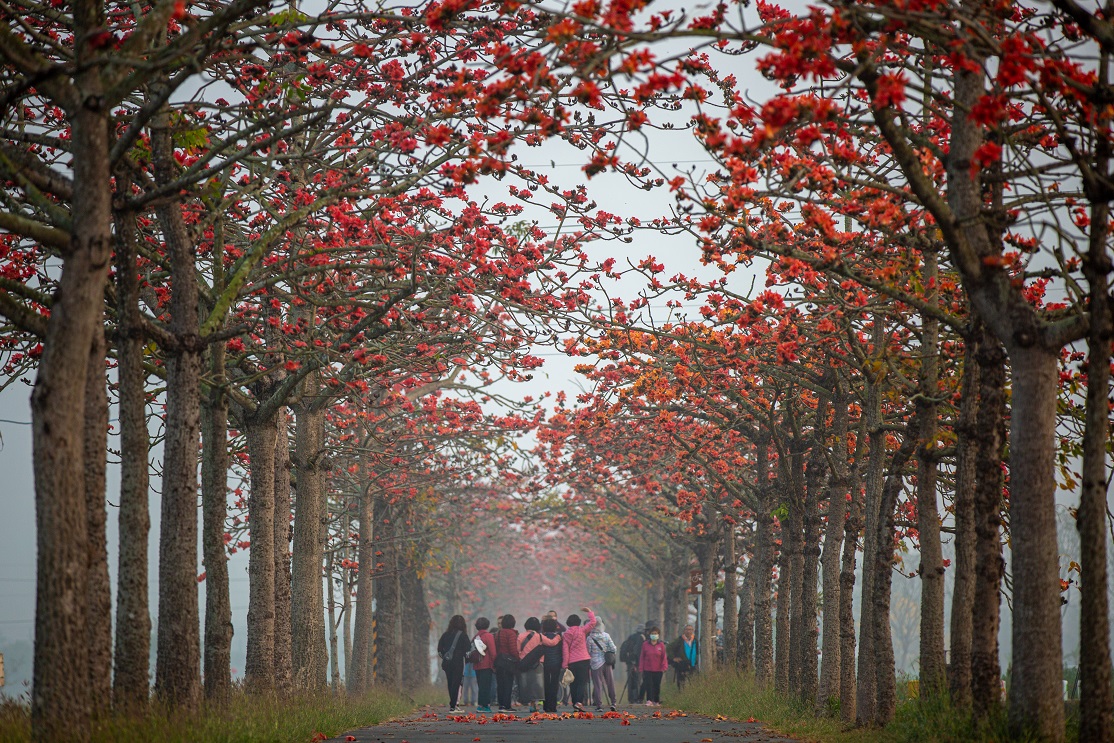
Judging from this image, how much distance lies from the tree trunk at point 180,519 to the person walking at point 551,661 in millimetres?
11018

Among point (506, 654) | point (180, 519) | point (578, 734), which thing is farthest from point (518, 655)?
point (180, 519)

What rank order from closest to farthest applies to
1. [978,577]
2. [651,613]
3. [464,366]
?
[978,577], [464,366], [651,613]

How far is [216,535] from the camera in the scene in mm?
11906

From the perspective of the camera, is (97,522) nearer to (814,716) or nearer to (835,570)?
(835,570)

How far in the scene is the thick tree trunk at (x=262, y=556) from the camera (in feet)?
44.3

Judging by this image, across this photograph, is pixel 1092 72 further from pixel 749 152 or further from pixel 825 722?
pixel 825 722

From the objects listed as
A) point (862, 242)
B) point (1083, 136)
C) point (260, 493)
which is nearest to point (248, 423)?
point (260, 493)

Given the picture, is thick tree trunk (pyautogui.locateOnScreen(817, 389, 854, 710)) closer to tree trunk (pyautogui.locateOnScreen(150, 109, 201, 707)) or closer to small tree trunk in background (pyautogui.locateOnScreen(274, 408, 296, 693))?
small tree trunk in background (pyautogui.locateOnScreen(274, 408, 296, 693))

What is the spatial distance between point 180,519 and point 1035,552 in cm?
689

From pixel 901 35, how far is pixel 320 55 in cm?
545

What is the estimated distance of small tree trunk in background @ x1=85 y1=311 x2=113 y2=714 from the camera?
8.11 metres

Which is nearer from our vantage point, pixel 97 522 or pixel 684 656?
pixel 97 522

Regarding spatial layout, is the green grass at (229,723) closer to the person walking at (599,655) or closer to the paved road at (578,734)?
the paved road at (578,734)

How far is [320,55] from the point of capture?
1066 centimetres
